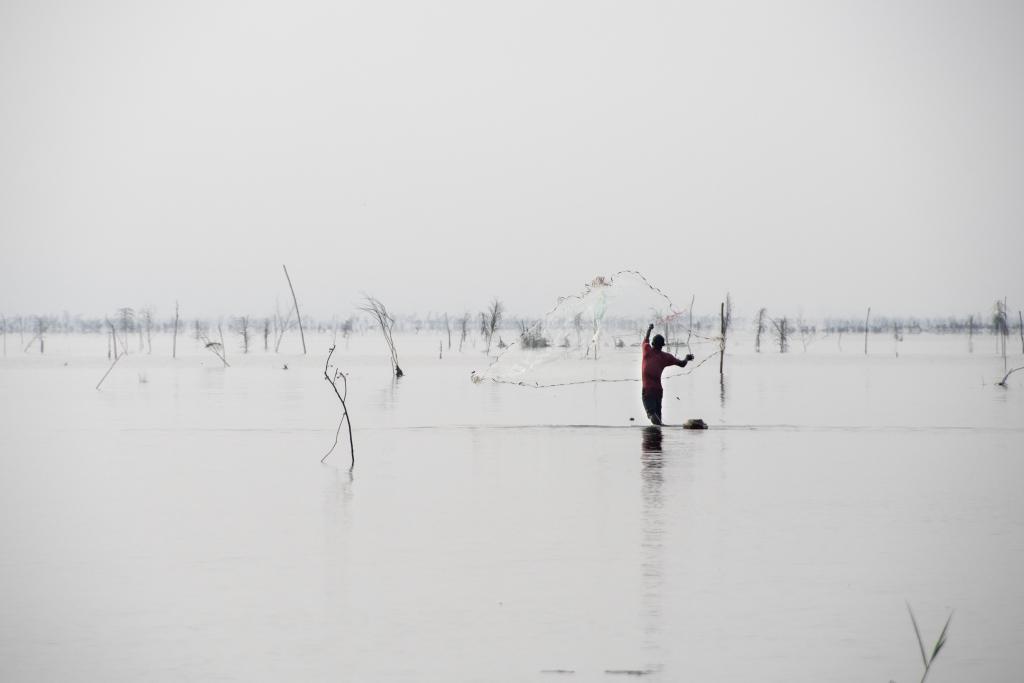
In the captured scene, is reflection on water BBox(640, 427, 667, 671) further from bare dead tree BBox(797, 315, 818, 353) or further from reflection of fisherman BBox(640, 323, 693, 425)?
bare dead tree BBox(797, 315, 818, 353)

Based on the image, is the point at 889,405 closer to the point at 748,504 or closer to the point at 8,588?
the point at 748,504

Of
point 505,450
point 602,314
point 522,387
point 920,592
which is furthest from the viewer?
point 522,387

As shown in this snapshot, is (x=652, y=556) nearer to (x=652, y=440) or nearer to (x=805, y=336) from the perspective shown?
(x=652, y=440)

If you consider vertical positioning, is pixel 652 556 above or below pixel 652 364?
below

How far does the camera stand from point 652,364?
58.6ft

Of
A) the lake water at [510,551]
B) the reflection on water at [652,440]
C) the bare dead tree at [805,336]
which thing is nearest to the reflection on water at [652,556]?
the lake water at [510,551]

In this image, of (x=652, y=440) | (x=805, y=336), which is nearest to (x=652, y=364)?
(x=652, y=440)

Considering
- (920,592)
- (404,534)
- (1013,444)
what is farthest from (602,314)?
(920,592)

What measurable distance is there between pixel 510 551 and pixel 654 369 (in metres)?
9.36

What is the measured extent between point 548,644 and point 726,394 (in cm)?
2236

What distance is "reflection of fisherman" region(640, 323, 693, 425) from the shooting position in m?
17.7

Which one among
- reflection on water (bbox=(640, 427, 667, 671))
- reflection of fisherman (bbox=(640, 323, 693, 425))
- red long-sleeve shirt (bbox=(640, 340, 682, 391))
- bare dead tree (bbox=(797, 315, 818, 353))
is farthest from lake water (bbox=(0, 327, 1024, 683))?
bare dead tree (bbox=(797, 315, 818, 353))

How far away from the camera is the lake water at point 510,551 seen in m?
6.36

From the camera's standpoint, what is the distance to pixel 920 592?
25.2 ft
